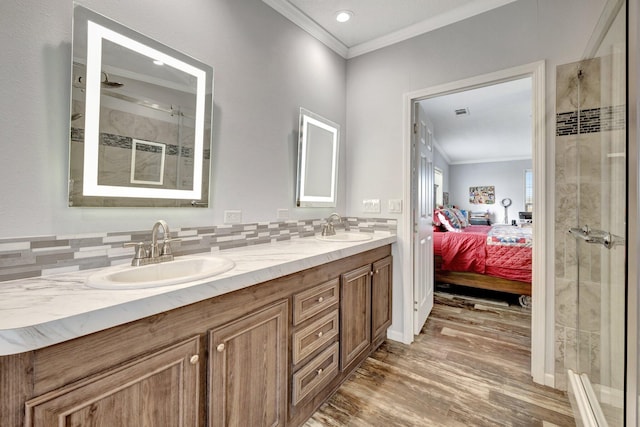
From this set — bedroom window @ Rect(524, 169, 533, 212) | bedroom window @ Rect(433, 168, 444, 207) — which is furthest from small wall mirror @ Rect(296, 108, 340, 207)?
bedroom window @ Rect(524, 169, 533, 212)

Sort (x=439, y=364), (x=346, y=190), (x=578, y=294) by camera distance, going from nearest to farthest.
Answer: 1. (x=578, y=294)
2. (x=439, y=364)
3. (x=346, y=190)

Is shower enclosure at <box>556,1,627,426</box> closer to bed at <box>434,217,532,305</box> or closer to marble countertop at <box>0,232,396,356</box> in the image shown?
marble countertop at <box>0,232,396,356</box>

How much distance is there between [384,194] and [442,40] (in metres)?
1.28

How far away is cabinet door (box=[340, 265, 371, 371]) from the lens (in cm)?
173

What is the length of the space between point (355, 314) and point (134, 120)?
1.64 metres

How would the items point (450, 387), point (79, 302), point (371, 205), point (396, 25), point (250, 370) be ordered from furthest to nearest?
point (371, 205) < point (396, 25) < point (450, 387) < point (250, 370) < point (79, 302)

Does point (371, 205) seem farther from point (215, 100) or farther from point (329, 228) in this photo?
point (215, 100)

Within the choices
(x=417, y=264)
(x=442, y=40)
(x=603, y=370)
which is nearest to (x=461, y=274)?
(x=417, y=264)

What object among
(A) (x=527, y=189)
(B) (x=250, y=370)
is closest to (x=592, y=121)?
(B) (x=250, y=370)

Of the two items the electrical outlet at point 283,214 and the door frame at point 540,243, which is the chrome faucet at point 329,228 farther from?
the door frame at point 540,243

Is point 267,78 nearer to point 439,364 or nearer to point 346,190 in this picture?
point 346,190

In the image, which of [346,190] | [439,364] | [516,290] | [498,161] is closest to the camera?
[439,364]

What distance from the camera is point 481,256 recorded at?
3.44 meters

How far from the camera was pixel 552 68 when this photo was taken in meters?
1.79
